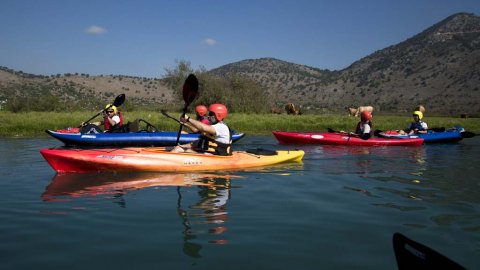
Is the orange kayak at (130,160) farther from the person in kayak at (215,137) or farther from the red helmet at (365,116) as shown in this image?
the red helmet at (365,116)

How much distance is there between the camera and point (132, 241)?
4.68 meters

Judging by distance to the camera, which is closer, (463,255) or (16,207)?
(463,255)

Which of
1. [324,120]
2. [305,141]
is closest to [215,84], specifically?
[324,120]

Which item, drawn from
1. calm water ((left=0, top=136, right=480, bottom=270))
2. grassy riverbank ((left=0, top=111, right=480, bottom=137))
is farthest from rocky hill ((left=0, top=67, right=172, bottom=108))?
calm water ((left=0, top=136, right=480, bottom=270))

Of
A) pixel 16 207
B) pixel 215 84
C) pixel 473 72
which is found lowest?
pixel 16 207

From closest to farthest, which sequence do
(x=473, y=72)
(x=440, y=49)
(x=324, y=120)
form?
(x=324, y=120) → (x=473, y=72) → (x=440, y=49)

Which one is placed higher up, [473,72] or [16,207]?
[473,72]

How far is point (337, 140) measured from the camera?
51.5ft

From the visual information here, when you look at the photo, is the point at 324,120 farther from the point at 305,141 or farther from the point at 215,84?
the point at 215,84

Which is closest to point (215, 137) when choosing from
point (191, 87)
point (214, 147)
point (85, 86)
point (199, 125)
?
point (214, 147)

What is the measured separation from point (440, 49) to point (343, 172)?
61.7 metres

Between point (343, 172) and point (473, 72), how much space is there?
5012 centimetres

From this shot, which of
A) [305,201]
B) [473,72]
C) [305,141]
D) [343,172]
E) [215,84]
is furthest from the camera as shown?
[473,72]

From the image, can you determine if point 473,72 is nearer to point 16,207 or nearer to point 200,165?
point 200,165
